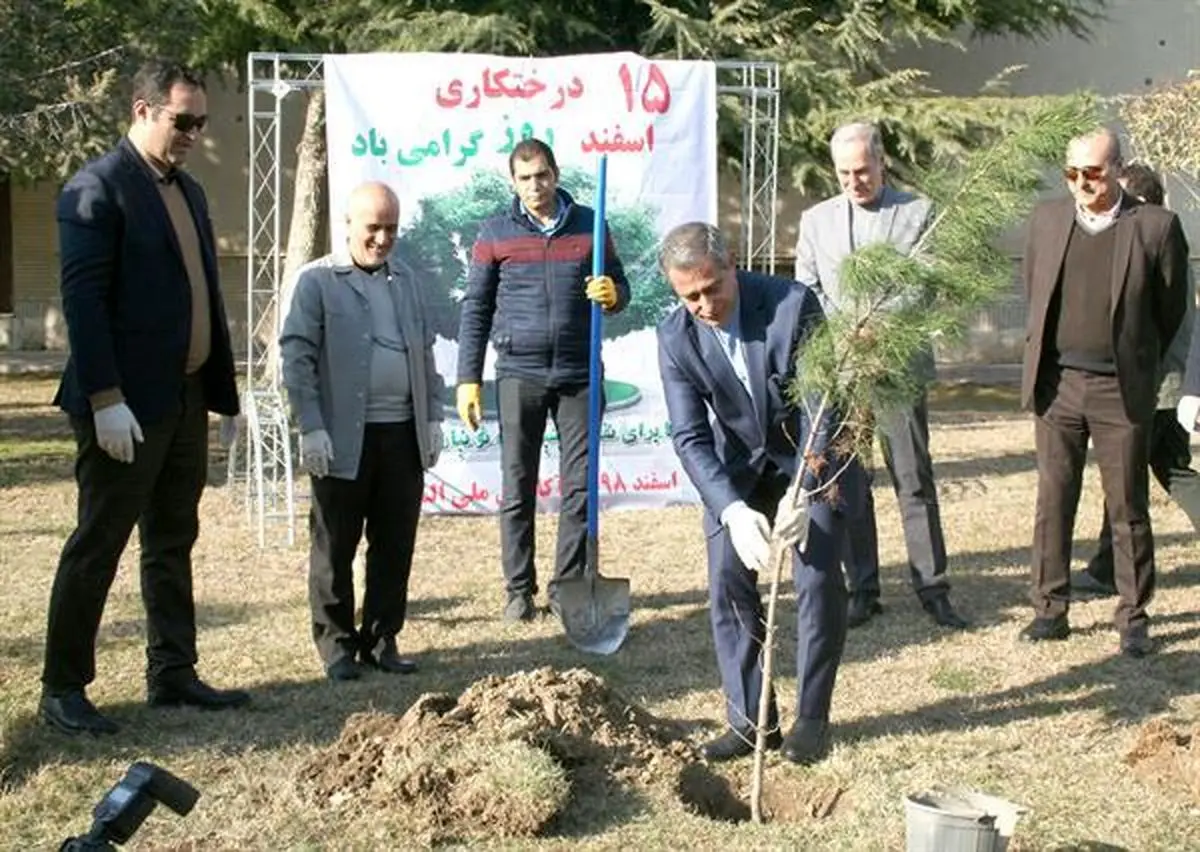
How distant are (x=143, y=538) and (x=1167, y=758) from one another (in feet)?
11.1

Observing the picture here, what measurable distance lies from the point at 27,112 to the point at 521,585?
29.9ft

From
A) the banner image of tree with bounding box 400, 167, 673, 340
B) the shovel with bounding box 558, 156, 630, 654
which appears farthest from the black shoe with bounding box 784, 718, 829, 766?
the banner image of tree with bounding box 400, 167, 673, 340

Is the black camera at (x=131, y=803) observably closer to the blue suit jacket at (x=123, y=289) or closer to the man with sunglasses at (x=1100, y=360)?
the blue suit jacket at (x=123, y=289)

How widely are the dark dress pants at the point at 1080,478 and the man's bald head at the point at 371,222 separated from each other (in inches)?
103

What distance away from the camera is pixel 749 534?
4.98 m

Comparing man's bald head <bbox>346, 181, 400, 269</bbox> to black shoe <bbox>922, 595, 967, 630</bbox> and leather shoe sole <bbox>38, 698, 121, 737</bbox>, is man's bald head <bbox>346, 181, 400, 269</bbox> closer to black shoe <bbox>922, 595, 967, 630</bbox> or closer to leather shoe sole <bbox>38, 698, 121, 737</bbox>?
leather shoe sole <bbox>38, 698, 121, 737</bbox>

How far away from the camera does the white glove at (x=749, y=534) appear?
4.97 meters

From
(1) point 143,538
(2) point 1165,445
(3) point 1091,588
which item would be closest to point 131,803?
(1) point 143,538

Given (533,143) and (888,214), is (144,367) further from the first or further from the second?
(888,214)

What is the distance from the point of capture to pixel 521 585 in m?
7.50

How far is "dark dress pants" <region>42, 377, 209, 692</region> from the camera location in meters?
5.56

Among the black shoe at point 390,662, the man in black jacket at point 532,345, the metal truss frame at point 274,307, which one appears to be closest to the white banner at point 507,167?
the metal truss frame at point 274,307

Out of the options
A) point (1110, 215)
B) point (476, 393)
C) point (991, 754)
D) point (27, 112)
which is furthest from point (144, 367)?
point (27, 112)

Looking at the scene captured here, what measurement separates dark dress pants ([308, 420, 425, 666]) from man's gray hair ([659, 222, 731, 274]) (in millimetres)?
1819
